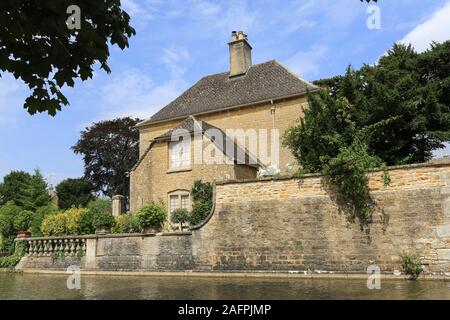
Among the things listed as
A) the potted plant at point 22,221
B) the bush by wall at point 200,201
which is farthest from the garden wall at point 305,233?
the potted plant at point 22,221

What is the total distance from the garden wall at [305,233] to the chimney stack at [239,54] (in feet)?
52.6

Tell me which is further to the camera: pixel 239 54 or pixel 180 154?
pixel 239 54

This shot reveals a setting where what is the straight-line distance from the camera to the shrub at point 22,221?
70.8 ft

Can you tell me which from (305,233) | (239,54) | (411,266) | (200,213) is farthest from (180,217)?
(239,54)

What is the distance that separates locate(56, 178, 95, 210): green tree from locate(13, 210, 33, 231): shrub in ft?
65.8

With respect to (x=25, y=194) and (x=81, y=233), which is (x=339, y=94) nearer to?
(x=81, y=233)

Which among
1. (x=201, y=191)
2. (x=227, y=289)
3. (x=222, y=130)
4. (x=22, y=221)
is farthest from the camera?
(x=222, y=130)

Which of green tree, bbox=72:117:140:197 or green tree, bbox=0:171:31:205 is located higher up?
green tree, bbox=72:117:140:197

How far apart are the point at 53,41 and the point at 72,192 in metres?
40.6

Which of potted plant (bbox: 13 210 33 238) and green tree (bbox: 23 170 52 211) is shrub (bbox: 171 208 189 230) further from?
green tree (bbox: 23 170 52 211)

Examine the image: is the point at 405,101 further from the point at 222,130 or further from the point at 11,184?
the point at 11,184

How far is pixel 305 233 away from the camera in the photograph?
13727mm

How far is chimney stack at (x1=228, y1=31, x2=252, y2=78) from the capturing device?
97.3 feet

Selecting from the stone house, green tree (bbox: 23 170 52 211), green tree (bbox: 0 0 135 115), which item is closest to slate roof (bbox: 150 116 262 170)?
the stone house
